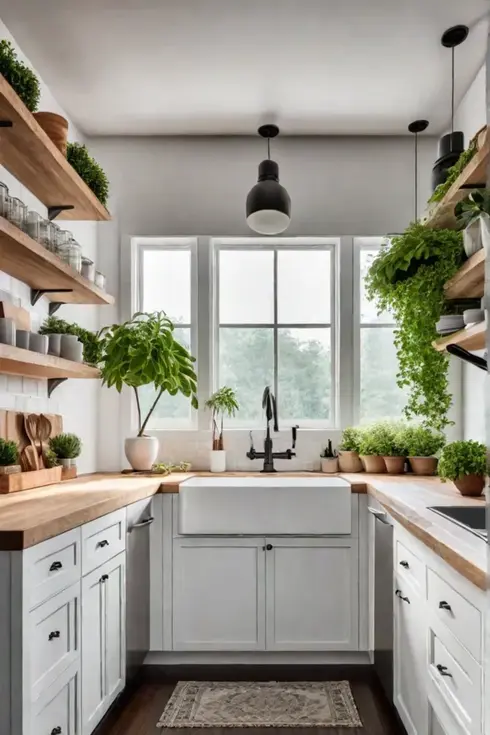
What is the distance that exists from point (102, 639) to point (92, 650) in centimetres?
12

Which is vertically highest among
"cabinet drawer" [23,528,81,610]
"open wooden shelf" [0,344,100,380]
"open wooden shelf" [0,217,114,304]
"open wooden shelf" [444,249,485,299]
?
"open wooden shelf" [0,217,114,304]

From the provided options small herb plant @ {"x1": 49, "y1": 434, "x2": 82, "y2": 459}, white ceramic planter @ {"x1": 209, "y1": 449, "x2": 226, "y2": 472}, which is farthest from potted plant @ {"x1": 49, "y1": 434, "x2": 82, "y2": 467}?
white ceramic planter @ {"x1": 209, "y1": 449, "x2": 226, "y2": 472}

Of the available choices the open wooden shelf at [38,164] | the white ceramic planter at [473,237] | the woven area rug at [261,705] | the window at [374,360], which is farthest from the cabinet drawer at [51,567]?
the window at [374,360]

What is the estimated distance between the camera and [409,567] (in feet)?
7.53

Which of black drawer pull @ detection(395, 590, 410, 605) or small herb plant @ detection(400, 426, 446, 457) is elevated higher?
small herb plant @ detection(400, 426, 446, 457)

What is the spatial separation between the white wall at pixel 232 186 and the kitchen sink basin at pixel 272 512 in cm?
107

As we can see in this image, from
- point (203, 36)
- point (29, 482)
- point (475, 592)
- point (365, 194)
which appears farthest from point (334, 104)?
point (475, 592)

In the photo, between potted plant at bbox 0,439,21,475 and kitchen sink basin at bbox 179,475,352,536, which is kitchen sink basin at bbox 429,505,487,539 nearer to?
kitchen sink basin at bbox 179,475,352,536

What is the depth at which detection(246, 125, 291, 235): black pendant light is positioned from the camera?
3547 millimetres

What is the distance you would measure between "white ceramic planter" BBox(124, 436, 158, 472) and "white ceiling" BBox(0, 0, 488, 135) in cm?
178

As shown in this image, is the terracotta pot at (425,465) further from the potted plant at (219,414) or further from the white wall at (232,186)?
the white wall at (232,186)

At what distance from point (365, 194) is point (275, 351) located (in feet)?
3.52

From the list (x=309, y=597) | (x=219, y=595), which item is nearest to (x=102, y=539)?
(x=219, y=595)

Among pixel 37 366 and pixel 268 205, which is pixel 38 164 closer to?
pixel 37 366
